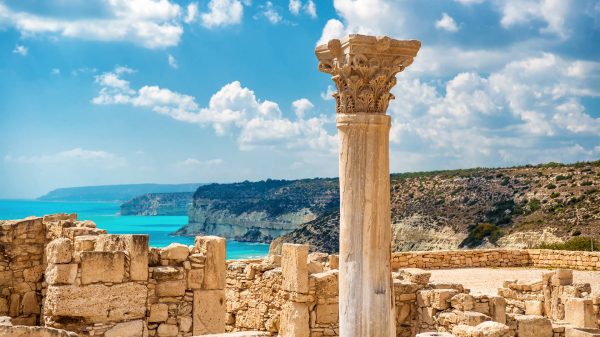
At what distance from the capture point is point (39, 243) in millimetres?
12352

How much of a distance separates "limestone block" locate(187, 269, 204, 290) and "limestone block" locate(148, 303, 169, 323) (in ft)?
1.55

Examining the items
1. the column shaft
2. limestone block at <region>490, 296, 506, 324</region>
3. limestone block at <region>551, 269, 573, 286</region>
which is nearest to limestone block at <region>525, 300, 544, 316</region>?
limestone block at <region>551, 269, 573, 286</region>

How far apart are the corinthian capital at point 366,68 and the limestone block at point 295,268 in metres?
3.58

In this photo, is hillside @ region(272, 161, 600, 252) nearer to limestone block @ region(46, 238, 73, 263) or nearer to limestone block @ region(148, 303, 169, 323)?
limestone block @ region(148, 303, 169, 323)

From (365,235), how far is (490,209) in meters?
46.0

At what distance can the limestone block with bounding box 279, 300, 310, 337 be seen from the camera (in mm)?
11016

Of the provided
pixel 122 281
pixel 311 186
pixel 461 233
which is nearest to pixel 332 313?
pixel 122 281

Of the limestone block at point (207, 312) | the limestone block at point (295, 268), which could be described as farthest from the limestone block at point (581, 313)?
the limestone block at point (207, 312)

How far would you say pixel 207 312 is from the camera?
1085 centimetres

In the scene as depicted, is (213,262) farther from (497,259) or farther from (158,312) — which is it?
(497,259)

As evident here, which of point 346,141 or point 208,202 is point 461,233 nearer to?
point 346,141

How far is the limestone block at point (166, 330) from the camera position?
1059 cm

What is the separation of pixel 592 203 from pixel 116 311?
1487 inches

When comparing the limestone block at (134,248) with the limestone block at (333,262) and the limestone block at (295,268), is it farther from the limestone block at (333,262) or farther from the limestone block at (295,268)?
the limestone block at (333,262)
